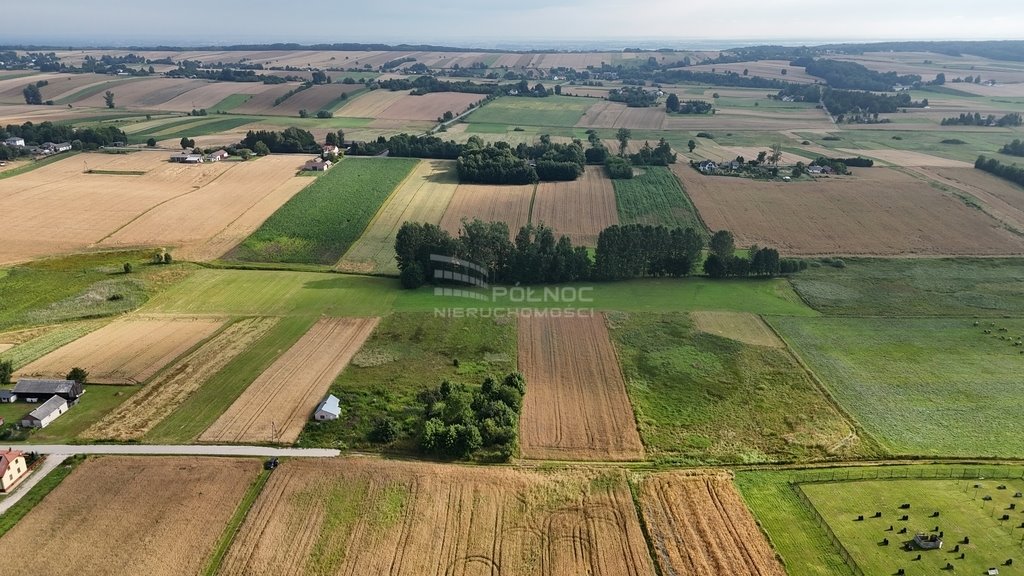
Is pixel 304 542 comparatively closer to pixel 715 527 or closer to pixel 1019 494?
pixel 715 527

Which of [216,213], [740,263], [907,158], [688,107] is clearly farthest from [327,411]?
[688,107]

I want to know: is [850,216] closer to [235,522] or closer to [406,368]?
[406,368]

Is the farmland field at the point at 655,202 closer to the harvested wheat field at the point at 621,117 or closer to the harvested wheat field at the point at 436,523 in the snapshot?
the harvested wheat field at the point at 621,117

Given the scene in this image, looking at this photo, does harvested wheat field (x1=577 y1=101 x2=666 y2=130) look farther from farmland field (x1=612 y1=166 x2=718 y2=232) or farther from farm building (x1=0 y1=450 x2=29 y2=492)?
Result: farm building (x1=0 y1=450 x2=29 y2=492)

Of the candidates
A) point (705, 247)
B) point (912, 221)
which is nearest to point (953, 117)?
point (912, 221)

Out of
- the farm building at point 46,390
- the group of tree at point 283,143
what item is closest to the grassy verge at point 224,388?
the farm building at point 46,390

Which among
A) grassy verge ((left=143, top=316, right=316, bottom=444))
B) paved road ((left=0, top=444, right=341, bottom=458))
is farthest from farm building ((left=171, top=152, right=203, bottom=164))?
paved road ((left=0, top=444, right=341, bottom=458))
